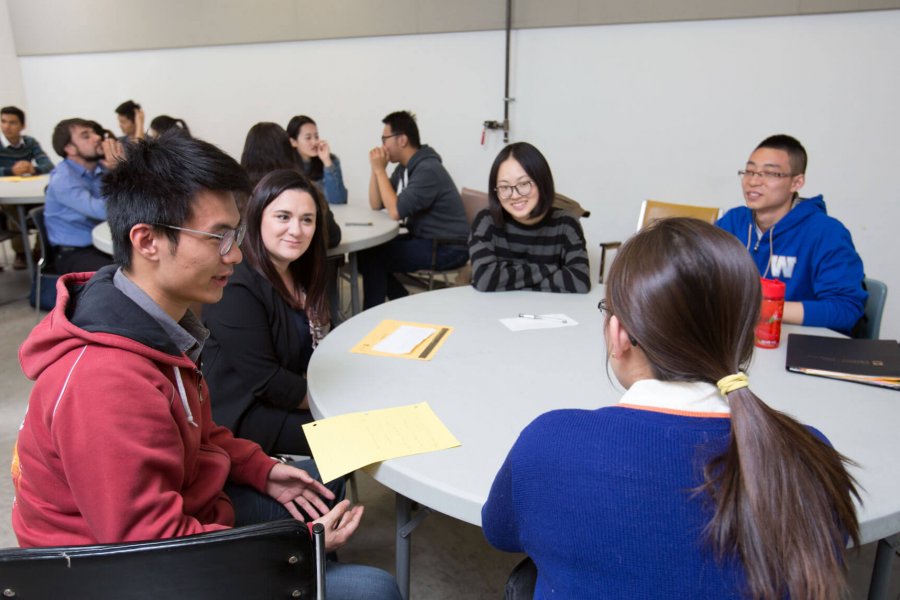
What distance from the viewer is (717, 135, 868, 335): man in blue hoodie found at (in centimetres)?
204

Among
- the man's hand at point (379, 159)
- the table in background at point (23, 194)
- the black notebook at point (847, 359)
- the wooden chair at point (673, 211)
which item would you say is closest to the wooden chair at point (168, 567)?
the black notebook at point (847, 359)

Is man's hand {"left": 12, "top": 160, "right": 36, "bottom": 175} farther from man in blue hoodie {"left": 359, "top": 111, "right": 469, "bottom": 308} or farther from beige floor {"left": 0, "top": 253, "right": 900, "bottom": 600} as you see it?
beige floor {"left": 0, "top": 253, "right": 900, "bottom": 600}

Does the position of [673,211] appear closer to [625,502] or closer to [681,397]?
[681,397]

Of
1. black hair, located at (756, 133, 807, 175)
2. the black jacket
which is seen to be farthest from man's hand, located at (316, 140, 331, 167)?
black hair, located at (756, 133, 807, 175)

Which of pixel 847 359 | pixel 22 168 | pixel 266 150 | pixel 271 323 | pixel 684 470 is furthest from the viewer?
pixel 22 168

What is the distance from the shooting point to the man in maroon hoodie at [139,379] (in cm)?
87

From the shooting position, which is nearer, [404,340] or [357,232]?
[404,340]

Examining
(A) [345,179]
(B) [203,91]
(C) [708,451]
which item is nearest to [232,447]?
(C) [708,451]

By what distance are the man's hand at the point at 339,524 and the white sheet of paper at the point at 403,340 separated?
50 cm

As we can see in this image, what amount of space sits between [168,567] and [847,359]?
153 centimetres

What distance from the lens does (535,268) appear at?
223 centimetres

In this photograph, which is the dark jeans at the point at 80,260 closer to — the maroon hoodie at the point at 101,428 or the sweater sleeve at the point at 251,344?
the sweater sleeve at the point at 251,344

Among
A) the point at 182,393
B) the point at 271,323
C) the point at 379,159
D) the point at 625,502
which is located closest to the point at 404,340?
the point at 271,323

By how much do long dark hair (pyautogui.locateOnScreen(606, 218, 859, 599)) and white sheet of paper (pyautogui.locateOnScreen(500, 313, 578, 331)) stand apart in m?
1.02
